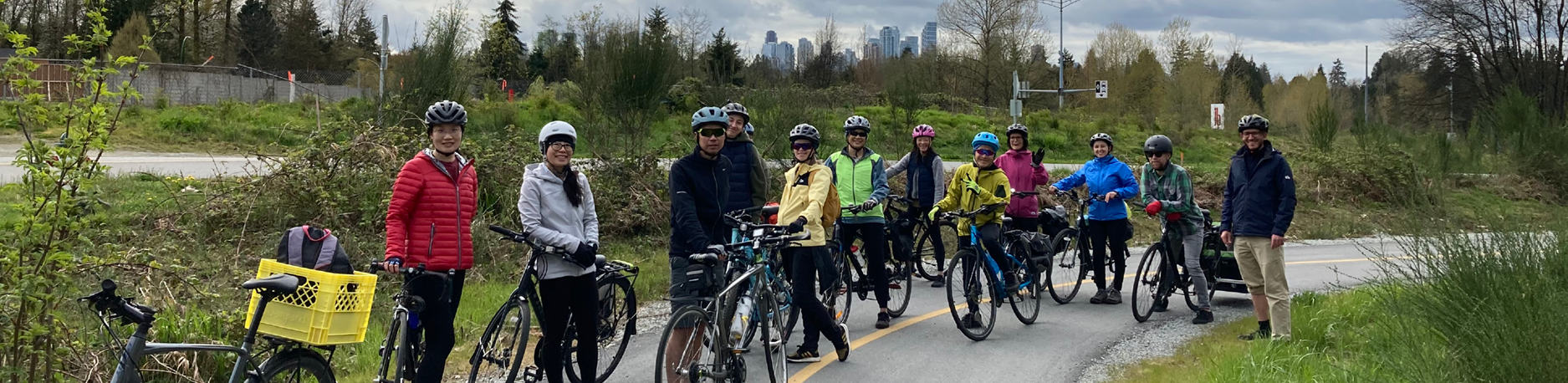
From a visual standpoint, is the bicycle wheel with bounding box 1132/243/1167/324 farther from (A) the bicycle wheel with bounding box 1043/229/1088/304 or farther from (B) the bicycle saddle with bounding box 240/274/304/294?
(B) the bicycle saddle with bounding box 240/274/304/294

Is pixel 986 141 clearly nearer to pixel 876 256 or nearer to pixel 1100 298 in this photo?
pixel 876 256

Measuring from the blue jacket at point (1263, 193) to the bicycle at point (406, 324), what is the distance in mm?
5761

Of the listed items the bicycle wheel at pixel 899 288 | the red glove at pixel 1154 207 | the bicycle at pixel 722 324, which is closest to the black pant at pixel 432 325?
the bicycle at pixel 722 324

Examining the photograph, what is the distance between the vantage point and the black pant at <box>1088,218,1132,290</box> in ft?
34.0

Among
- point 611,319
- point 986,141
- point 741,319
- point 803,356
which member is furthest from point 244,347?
point 986,141

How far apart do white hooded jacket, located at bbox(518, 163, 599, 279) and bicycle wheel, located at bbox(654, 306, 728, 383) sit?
0.65 meters

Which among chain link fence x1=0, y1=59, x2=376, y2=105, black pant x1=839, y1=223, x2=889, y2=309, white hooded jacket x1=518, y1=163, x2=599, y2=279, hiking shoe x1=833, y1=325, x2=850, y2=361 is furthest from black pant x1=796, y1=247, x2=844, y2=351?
chain link fence x1=0, y1=59, x2=376, y2=105

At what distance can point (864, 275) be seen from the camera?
9398mm

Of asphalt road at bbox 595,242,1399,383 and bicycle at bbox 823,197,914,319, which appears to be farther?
bicycle at bbox 823,197,914,319

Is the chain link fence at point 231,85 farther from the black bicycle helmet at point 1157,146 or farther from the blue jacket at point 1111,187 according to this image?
the black bicycle helmet at point 1157,146

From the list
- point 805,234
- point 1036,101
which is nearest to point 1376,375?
point 805,234

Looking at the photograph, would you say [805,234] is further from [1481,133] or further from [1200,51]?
[1200,51]

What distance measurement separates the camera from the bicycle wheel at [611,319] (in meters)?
6.95

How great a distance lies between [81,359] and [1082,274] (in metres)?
→ 8.43
